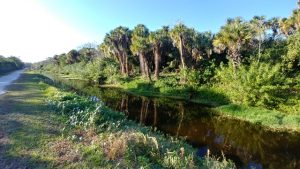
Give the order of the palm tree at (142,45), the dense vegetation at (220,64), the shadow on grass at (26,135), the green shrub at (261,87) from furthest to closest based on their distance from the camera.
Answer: the palm tree at (142,45) → the dense vegetation at (220,64) → the green shrub at (261,87) → the shadow on grass at (26,135)

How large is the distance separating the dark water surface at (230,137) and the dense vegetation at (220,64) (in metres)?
5.82

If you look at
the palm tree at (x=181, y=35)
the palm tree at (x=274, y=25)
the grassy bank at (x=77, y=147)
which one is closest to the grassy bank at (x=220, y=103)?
the palm tree at (x=181, y=35)

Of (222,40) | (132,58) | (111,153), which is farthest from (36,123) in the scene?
(132,58)

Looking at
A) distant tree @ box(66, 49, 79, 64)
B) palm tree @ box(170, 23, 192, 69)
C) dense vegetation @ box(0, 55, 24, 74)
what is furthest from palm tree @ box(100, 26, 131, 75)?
distant tree @ box(66, 49, 79, 64)

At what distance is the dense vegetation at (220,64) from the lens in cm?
3100

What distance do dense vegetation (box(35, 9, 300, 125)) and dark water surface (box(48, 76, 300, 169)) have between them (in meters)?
5.82

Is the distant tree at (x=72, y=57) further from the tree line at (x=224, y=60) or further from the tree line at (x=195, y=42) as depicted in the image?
the tree line at (x=195, y=42)

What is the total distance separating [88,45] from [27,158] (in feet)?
442

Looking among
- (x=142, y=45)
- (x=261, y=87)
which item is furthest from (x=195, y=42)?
(x=261, y=87)

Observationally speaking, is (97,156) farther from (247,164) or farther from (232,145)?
(232,145)

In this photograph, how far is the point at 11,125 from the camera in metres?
14.0

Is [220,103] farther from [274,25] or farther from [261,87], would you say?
[274,25]

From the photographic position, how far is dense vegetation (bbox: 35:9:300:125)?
3100 cm

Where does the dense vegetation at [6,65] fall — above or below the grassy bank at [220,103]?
above
